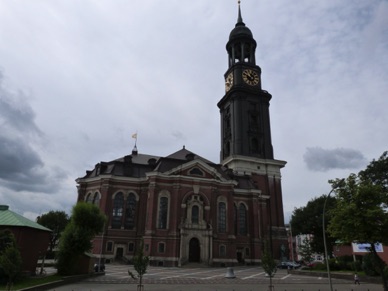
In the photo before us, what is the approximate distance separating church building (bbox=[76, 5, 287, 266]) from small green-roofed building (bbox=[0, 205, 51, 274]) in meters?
17.4

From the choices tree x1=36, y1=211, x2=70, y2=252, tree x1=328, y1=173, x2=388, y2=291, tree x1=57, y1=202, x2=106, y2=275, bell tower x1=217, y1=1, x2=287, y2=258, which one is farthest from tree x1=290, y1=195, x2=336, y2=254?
tree x1=36, y1=211, x2=70, y2=252

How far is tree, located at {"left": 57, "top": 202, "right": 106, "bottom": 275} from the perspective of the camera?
96.0 feet

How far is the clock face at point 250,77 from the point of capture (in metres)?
71.4

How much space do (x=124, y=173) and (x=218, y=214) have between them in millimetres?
16460

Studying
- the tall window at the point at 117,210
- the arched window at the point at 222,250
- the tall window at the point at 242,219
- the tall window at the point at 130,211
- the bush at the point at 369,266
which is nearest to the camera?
the bush at the point at 369,266

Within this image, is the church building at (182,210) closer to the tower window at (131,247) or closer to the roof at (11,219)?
the tower window at (131,247)

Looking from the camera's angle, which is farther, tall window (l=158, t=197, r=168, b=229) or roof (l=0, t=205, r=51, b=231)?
tall window (l=158, t=197, r=168, b=229)

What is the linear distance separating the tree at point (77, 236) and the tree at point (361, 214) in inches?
882

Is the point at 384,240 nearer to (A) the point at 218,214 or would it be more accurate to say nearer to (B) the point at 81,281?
(B) the point at 81,281

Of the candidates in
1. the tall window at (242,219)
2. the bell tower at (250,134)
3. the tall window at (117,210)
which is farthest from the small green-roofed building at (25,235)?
the bell tower at (250,134)

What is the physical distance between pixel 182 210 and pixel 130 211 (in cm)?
846

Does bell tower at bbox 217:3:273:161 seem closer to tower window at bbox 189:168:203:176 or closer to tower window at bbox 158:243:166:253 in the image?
tower window at bbox 189:168:203:176

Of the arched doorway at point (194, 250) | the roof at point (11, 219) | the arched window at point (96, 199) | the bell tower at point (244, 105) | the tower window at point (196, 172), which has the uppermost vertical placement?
the bell tower at point (244, 105)

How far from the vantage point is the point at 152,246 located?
4419cm
